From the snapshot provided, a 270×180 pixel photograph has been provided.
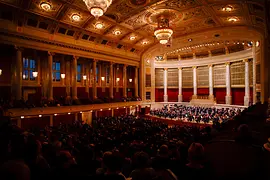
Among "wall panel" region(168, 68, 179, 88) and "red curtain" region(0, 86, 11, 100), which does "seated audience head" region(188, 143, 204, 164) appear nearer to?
"red curtain" region(0, 86, 11, 100)

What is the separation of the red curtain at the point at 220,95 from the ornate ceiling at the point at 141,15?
11654 mm

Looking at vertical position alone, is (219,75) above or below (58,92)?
above

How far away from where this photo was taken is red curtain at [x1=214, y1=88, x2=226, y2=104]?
24.9 meters

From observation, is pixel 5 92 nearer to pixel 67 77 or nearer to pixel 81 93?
pixel 67 77

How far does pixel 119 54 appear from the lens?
68.8 feet

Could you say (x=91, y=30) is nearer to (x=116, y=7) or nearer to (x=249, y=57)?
(x=116, y=7)

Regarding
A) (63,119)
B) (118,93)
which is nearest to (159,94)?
(118,93)

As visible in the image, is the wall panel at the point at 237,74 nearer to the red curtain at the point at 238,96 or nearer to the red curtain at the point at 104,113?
the red curtain at the point at 238,96

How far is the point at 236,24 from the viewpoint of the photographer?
620 inches

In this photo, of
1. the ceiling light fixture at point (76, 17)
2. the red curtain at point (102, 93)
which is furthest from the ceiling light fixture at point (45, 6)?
the red curtain at point (102, 93)

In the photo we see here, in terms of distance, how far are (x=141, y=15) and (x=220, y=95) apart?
18.4 metres

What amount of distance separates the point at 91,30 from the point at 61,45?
327cm

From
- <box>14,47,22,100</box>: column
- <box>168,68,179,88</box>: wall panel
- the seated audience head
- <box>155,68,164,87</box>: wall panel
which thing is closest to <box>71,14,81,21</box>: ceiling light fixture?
<box>14,47,22,100</box>: column

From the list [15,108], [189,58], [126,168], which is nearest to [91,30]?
[15,108]
